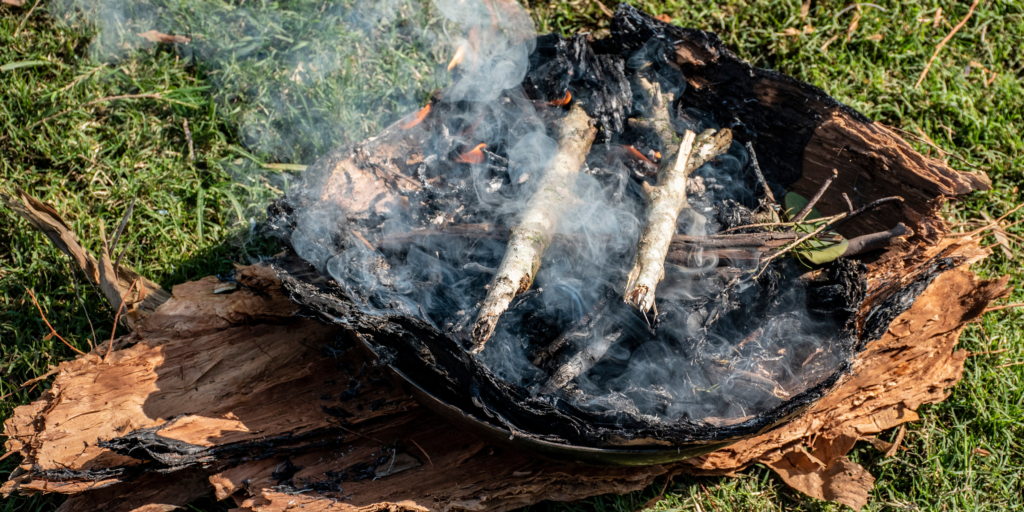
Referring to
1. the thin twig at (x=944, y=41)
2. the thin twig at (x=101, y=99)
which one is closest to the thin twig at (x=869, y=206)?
the thin twig at (x=944, y=41)

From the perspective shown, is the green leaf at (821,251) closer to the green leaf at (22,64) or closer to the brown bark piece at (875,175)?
the brown bark piece at (875,175)

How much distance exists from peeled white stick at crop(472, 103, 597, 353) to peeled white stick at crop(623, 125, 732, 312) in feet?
1.16

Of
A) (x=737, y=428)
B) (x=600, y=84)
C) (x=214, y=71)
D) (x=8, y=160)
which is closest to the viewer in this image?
(x=737, y=428)

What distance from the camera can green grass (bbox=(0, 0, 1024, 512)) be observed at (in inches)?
119

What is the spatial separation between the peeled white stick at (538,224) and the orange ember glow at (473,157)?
1.25 ft

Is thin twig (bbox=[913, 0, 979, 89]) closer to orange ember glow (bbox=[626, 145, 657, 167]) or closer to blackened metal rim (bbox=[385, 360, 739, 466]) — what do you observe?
orange ember glow (bbox=[626, 145, 657, 167])

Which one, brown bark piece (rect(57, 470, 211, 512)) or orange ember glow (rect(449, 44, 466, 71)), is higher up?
orange ember glow (rect(449, 44, 466, 71))

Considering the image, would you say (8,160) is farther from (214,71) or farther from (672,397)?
(672,397)

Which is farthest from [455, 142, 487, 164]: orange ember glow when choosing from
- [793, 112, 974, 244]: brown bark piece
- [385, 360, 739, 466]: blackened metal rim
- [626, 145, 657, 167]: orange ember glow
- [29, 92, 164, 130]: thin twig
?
[29, 92, 164, 130]: thin twig

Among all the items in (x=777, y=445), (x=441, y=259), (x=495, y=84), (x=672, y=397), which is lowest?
(x=777, y=445)

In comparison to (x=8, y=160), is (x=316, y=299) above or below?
below

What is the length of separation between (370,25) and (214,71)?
970 millimetres

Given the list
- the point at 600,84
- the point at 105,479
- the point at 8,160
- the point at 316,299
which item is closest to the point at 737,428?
the point at 316,299

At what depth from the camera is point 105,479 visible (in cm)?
237
